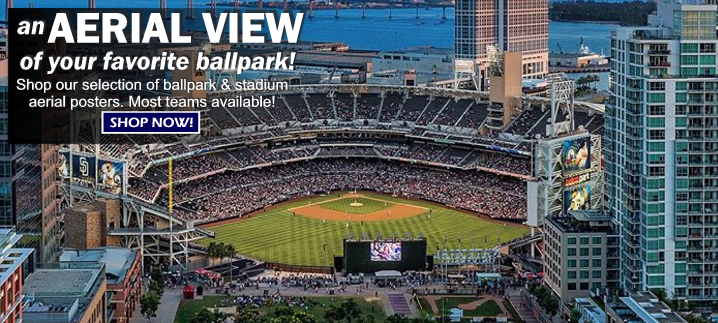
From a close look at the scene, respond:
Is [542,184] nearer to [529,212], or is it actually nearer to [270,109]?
[529,212]

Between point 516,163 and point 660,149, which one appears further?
point 516,163

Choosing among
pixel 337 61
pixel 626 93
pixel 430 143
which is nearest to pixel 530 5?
pixel 337 61

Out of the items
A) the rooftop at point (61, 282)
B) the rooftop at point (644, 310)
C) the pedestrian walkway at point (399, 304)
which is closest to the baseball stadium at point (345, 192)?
the pedestrian walkway at point (399, 304)

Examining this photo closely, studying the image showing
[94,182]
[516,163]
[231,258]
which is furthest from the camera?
[516,163]

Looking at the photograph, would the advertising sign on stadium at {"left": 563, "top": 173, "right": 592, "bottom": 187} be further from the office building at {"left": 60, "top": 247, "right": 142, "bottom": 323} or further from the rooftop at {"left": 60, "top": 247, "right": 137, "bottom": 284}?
the rooftop at {"left": 60, "top": 247, "right": 137, "bottom": 284}

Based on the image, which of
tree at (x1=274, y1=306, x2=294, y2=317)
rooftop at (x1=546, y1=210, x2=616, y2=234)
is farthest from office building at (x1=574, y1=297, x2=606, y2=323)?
tree at (x1=274, y1=306, x2=294, y2=317)

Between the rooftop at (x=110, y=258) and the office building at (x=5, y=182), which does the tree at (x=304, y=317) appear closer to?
the rooftop at (x=110, y=258)

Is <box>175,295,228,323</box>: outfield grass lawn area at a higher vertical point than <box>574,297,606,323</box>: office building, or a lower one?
lower
